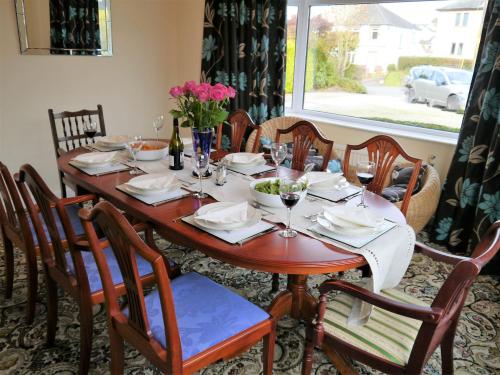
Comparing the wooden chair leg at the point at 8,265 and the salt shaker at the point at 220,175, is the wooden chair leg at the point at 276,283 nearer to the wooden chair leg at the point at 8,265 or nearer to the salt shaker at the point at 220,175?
the salt shaker at the point at 220,175

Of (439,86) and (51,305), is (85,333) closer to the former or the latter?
(51,305)

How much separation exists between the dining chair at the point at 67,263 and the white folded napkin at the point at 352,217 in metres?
0.75

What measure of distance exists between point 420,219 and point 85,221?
242 centimetres

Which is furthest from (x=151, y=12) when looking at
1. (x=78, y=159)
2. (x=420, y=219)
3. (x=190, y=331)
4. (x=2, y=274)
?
(x=190, y=331)

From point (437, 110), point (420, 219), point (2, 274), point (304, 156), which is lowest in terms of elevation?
Result: point (2, 274)

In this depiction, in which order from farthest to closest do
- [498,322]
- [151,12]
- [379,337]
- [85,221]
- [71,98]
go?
[151,12]
[71,98]
[498,322]
[379,337]
[85,221]

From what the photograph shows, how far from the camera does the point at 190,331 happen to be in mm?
1432

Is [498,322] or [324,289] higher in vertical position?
[324,289]

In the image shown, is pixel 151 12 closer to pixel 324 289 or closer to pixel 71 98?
pixel 71 98

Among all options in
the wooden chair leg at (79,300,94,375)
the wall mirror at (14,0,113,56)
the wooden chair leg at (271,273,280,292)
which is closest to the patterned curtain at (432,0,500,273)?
the wooden chair leg at (271,273,280,292)

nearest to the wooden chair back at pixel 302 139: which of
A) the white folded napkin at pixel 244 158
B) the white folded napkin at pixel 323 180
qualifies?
the white folded napkin at pixel 244 158

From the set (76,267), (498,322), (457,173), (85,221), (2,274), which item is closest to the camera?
(85,221)

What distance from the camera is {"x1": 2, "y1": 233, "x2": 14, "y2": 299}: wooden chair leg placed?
2.30m

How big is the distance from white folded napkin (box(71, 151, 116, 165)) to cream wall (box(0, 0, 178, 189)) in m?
1.38
